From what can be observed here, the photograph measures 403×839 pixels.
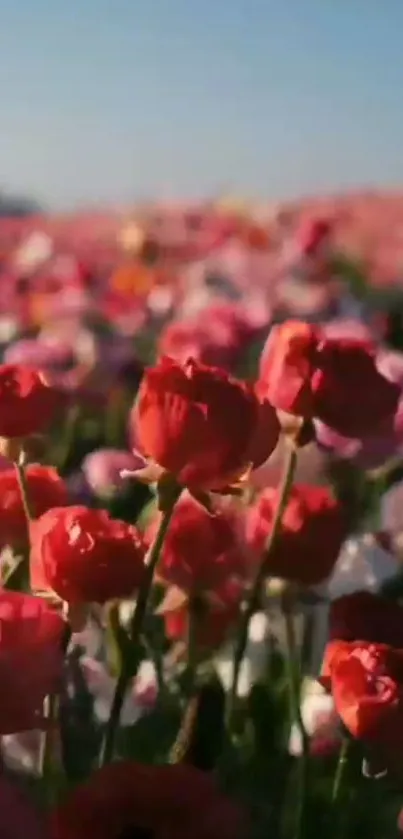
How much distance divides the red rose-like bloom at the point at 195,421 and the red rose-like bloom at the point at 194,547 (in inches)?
3.6

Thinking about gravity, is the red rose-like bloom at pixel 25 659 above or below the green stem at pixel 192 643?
→ above

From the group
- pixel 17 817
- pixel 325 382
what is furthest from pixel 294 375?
pixel 17 817

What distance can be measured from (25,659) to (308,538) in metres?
0.17

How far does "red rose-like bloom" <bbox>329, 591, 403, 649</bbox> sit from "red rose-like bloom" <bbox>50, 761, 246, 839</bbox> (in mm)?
149

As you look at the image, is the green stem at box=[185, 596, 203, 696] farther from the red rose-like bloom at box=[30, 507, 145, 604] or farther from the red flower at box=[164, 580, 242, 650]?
the red rose-like bloom at box=[30, 507, 145, 604]

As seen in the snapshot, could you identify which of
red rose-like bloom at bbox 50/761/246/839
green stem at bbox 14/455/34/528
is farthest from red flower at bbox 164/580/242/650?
red rose-like bloom at bbox 50/761/246/839

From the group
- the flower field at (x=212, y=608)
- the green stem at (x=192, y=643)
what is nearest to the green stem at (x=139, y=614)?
the flower field at (x=212, y=608)

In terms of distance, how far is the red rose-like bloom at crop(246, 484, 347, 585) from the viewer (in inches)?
22.0

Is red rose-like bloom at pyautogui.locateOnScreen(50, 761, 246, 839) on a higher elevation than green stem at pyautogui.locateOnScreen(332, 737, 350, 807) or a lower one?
higher

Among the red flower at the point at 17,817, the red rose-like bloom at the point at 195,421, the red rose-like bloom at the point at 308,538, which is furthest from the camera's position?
the red rose-like bloom at the point at 308,538

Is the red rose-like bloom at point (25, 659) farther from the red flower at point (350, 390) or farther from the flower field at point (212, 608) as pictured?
the red flower at point (350, 390)

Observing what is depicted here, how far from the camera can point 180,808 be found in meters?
0.37

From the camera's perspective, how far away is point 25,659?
1.33 ft

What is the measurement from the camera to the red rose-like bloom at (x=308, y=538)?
558 mm
